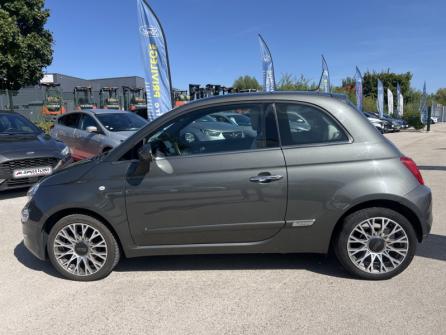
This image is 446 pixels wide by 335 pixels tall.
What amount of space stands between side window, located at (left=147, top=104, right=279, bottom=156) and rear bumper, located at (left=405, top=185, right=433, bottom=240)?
1.25 metres

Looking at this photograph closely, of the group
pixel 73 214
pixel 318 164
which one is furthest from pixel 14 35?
pixel 318 164

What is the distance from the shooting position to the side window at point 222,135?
3.51 meters

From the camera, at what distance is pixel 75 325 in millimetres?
2967

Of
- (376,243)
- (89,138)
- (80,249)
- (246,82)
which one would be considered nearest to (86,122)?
(89,138)

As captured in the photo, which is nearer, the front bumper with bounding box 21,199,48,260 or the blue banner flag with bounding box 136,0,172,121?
the front bumper with bounding box 21,199,48,260

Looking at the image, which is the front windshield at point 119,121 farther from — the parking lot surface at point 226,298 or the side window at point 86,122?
the parking lot surface at point 226,298

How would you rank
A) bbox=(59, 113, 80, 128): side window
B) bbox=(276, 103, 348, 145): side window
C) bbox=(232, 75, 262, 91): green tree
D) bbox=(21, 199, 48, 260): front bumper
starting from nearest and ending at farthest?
bbox=(276, 103, 348, 145): side window < bbox=(21, 199, 48, 260): front bumper < bbox=(59, 113, 80, 128): side window < bbox=(232, 75, 262, 91): green tree

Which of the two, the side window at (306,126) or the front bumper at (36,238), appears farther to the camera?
the front bumper at (36,238)

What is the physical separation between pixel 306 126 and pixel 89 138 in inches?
273

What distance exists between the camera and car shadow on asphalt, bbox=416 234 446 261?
13.2 feet

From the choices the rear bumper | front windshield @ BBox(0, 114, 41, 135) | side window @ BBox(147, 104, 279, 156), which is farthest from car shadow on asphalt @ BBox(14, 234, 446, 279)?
front windshield @ BBox(0, 114, 41, 135)

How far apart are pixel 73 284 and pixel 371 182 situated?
286 cm

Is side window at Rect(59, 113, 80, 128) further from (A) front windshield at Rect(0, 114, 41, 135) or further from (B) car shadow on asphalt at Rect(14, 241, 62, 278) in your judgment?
(B) car shadow on asphalt at Rect(14, 241, 62, 278)

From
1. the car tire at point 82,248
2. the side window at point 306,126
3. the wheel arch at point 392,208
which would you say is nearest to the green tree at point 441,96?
the wheel arch at point 392,208
